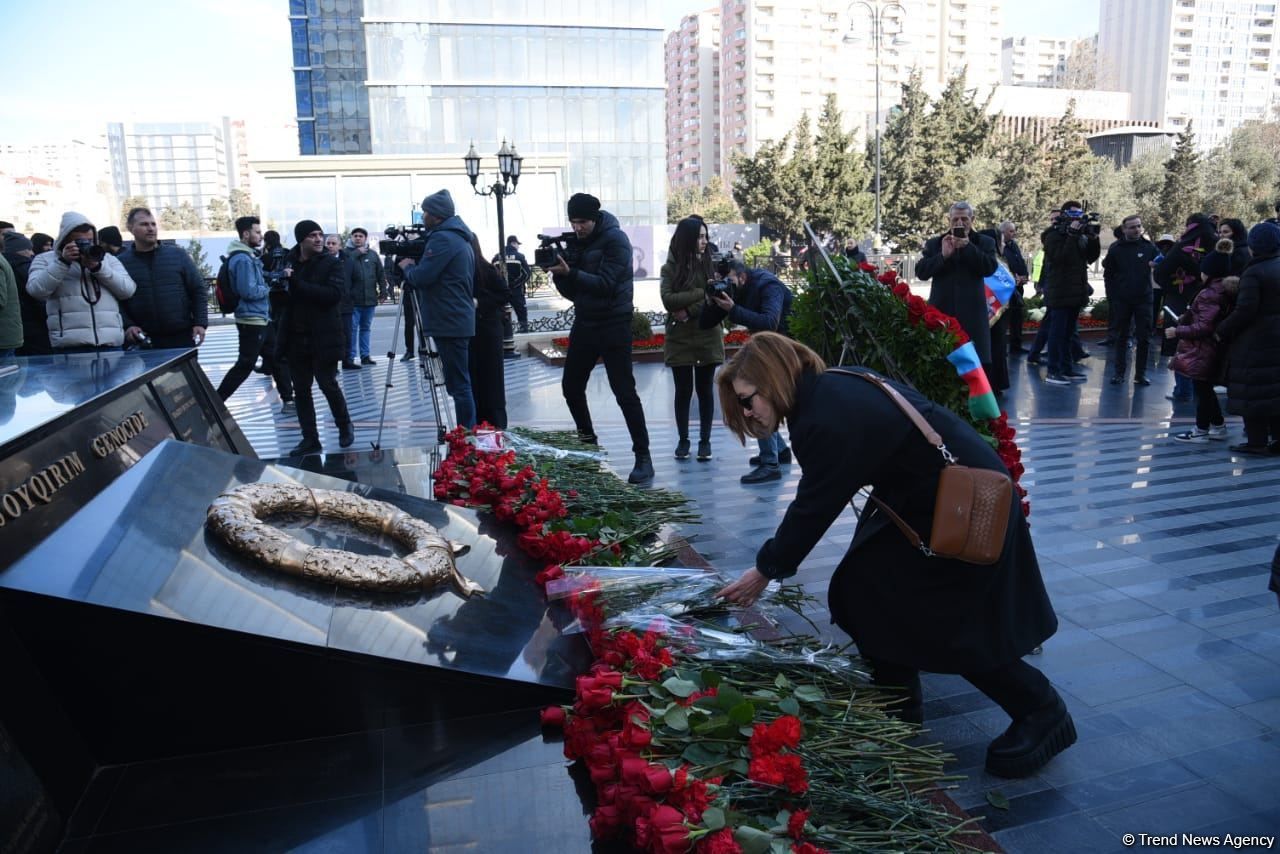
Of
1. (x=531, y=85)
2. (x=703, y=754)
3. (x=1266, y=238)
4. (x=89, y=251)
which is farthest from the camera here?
(x=531, y=85)

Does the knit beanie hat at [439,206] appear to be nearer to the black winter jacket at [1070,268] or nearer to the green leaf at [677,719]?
the green leaf at [677,719]

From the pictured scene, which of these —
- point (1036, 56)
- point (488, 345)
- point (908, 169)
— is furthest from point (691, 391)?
point (1036, 56)

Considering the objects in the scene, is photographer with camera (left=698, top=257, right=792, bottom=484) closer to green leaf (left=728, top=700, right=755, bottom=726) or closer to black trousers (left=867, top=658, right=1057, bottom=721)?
black trousers (left=867, top=658, right=1057, bottom=721)

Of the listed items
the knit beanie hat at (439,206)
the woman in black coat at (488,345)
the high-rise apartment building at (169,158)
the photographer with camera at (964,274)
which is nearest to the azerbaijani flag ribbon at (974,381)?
the photographer with camera at (964,274)

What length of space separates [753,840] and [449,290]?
4801mm

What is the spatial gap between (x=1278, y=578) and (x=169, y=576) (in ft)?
10.7

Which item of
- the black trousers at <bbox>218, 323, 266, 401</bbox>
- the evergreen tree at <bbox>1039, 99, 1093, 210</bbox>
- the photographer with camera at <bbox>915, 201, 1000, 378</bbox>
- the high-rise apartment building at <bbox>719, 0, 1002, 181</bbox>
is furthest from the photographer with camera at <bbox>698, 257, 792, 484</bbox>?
the high-rise apartment building at <bbox>719, 0, 1002, 181</bbox>

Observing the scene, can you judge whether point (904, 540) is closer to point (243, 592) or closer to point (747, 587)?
point (747, 587)

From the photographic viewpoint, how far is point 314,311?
7027 millimetres

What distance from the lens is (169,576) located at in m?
2.67

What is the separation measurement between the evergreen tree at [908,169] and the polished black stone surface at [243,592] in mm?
34671

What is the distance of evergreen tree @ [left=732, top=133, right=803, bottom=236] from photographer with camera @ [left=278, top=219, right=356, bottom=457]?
3178 cm

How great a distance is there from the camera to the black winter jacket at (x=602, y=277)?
589cm

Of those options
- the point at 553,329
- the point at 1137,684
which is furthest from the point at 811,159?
the point at 1137,684
